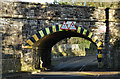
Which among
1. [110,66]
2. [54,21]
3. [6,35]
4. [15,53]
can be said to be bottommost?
[110,66]

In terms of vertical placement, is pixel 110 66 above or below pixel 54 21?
below

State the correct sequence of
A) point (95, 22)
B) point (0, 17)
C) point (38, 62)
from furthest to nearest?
point (38, 62) → point (95, 22) → point (0, 17)

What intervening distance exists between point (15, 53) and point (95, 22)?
677 centimetres

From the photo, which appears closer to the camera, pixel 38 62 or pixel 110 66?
pixel 110 66

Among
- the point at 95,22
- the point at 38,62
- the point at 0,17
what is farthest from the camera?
the point at 38,62

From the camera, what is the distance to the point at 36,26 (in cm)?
1731

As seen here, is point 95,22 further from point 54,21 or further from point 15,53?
point 15,53

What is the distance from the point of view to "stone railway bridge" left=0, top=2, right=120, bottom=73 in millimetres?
16906

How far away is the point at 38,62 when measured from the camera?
19.2m

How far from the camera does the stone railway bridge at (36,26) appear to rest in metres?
16.9

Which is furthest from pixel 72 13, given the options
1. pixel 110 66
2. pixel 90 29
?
pixel 110 66

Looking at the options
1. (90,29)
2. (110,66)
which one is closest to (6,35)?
(90,29)

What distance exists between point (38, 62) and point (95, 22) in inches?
234

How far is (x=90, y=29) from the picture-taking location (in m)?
17.8
